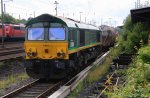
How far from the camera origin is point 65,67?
14922 mm

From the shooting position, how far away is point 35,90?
14.1m

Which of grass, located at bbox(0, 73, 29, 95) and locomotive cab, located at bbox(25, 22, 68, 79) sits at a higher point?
locomotive cab, located at bbox(25, 22, 68, 79)

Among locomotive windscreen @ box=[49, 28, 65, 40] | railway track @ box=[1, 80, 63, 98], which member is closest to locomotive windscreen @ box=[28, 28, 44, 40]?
locomotive windscreen @ box=[49, 28, 65, 40]

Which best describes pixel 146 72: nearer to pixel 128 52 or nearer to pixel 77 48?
pixel 77 48

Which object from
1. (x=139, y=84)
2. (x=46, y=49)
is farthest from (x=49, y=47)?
(x=139, y=84)

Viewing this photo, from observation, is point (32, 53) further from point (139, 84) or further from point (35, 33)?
point (139, 84)

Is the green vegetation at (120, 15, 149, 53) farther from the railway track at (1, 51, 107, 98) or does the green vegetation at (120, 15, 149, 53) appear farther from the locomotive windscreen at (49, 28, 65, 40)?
the locomotive windscreen at (49, 28, 65, 40)

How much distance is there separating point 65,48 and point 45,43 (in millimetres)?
1000

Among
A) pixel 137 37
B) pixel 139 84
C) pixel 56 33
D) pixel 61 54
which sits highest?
pixel 56 33

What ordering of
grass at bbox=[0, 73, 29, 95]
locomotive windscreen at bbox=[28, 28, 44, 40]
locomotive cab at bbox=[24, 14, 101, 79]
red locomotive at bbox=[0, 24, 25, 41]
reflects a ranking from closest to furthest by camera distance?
grass at bbox=[0, 73, 29, 95] < locomotive cab at bbox=[24, 14, 101, 79] < locomotive windscreen at bbox=[28, 28, 44, 40] < red locomotive at bbox=[0, 24, 25, 41]

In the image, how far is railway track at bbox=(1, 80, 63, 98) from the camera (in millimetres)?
12916

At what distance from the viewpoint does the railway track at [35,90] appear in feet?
42.4

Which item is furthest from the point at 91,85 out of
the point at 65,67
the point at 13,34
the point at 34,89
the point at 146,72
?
the point at 13,34

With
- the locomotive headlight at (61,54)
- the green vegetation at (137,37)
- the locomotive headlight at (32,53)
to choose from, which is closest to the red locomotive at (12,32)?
the green vegetation at (137,37)
